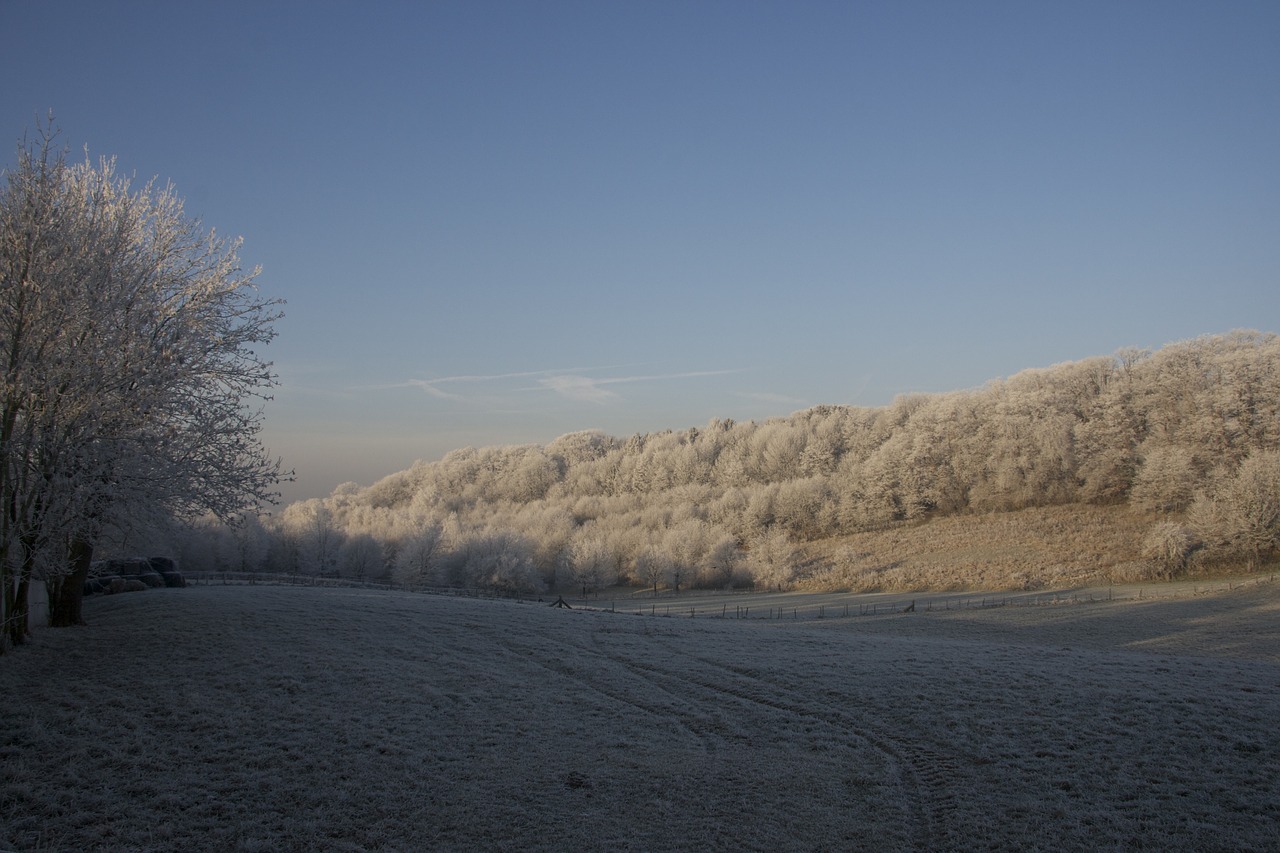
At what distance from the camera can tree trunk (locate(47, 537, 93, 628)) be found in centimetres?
2152

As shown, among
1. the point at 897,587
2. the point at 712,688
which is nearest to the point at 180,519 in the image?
the point at 712,688

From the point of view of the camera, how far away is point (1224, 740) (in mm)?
12633

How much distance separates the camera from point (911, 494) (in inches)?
3467

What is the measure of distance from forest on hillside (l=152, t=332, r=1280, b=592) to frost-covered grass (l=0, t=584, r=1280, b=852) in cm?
→ 4774

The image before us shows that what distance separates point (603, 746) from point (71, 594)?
18.8 metres

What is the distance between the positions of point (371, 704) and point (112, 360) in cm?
1079

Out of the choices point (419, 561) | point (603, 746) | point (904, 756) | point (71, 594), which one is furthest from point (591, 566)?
point (904, 756)

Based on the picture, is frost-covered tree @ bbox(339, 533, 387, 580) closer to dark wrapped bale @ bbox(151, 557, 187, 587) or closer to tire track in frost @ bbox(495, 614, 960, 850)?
dark wrapped bale @ bbox(151, 557, 187, 587)

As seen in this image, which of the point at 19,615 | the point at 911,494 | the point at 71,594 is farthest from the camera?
the point at 911,494

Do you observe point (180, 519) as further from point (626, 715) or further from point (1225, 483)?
point (1225, 483)

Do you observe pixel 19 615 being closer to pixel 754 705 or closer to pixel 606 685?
pixel 606 685

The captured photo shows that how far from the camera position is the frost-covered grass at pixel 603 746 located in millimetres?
9664

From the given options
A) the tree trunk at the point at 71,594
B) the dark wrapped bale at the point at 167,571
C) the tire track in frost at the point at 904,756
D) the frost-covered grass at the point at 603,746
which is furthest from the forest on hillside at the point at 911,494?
the tire track in frost at the point at 904,756

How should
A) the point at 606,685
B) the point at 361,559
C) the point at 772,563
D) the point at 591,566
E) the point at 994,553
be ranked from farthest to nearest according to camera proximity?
the point at 361,559 → the point at 591,566 → the point at 772,563 → the point at 994,553 → the point at 606,685
